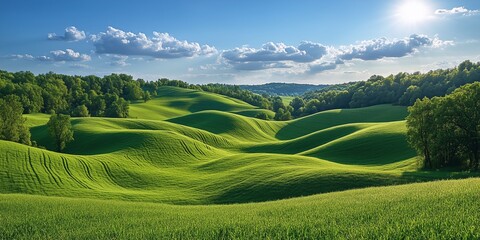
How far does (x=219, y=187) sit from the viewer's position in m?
40.7

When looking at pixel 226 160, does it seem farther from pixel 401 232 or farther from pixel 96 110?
pixel 96 110

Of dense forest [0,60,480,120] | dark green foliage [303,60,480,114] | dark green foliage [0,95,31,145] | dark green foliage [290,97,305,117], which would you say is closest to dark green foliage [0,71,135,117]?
dense forest [0,60,480,120]

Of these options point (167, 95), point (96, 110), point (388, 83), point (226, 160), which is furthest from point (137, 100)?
point (226, 160)

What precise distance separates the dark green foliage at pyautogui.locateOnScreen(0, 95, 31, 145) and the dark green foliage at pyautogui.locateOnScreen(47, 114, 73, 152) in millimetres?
4254

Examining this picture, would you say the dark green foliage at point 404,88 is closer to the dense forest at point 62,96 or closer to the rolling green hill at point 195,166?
the rolling green hill at point 195,166

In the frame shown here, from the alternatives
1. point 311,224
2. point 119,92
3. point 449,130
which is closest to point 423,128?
point 449,130

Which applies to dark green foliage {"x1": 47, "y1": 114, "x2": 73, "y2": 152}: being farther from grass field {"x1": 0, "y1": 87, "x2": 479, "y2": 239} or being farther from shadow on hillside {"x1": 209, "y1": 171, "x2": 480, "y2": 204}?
shadow on hillside {"x1": 209, "y1": 171, "x2": 480, "y2": 204}

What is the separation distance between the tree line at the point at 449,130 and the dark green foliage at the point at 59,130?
191 feet

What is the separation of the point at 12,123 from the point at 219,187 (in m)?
43.6

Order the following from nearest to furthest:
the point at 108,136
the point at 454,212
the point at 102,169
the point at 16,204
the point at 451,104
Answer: the point at 454,212
the point at 16,204
the point at 451,104
the point at 102,169
the point at 108,136

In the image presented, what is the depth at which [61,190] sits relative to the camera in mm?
40469

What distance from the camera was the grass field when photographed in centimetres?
1338

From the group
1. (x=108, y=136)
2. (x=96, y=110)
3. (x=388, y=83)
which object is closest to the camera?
(x=108, y=136)

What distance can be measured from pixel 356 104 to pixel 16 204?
133028 millimetres
